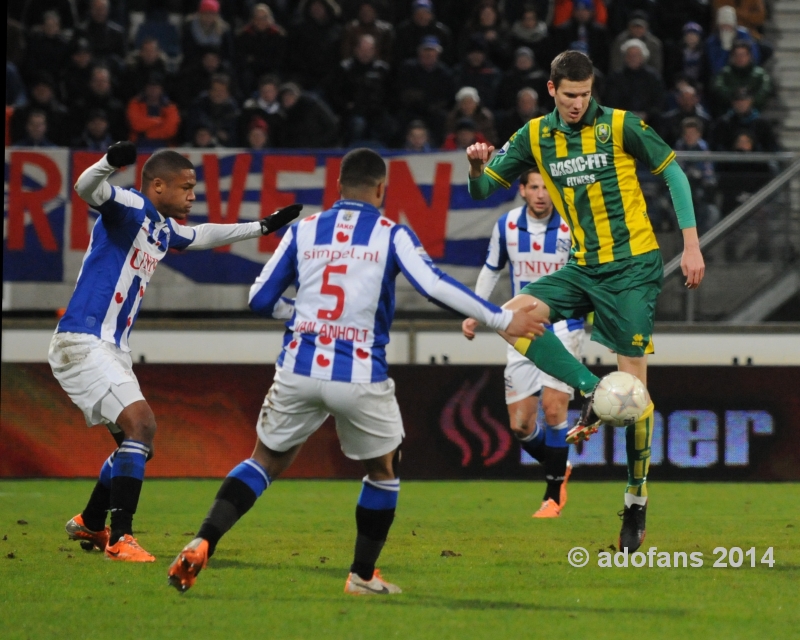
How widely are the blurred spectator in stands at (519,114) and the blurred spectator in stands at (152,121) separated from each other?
11.0ft

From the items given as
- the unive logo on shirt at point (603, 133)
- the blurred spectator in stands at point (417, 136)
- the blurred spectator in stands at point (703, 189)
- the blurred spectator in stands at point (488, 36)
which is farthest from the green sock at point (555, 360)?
the blurred spectator in stands at point (488, 36)

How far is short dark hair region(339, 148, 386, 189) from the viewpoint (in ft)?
17.8

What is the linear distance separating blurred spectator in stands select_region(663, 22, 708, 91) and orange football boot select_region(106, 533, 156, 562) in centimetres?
1044

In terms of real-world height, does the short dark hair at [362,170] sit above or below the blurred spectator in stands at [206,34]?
below

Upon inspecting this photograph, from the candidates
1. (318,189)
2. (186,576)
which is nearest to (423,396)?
(318,189)

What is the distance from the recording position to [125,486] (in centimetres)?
651

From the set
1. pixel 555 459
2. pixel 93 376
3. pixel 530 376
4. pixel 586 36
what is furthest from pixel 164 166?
pixel 586 36

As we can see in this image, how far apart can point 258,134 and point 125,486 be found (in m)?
7.13

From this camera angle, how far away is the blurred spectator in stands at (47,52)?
1489 cm

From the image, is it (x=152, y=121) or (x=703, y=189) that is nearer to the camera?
(x=703, y=189)

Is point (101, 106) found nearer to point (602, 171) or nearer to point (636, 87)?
point (636, 87)

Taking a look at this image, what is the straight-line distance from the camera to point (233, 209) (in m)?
11.9

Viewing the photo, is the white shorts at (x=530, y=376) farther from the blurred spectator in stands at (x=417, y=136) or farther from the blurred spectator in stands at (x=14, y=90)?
the blurred spectator in stands at (x=14, y=90)

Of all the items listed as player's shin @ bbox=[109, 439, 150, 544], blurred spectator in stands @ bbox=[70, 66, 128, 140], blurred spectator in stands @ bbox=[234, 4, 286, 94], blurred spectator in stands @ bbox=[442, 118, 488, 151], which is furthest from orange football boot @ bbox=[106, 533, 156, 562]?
blurred spectator in stands @ bbox=[234, 4, 286, 94]
